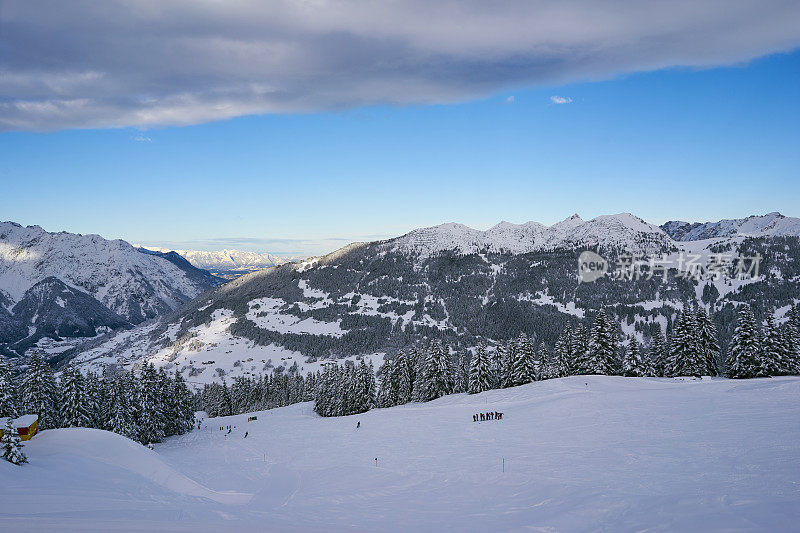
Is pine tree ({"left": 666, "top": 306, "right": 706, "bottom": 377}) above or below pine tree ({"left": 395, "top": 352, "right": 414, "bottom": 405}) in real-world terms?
above

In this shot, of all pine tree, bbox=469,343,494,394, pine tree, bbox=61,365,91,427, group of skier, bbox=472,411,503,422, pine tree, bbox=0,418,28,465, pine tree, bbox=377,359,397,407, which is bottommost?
pine tree, bbox=377,359,397,407

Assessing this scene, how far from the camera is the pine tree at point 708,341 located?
2084 inches

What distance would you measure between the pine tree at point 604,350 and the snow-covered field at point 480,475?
1709cm

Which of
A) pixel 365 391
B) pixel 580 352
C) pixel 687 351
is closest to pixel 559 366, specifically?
pixel 580 352

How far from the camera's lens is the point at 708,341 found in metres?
53.6

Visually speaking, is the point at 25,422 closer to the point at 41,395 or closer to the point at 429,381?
the point at 41,395

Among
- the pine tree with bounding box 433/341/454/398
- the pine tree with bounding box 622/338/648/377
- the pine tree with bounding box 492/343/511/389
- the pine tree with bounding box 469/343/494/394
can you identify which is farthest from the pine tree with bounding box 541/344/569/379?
the pine tree with bounding box 433/341/454/398

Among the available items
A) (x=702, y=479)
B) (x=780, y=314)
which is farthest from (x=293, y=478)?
(x=780, y=314)

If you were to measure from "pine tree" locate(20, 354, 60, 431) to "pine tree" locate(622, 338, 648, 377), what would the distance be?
69.6 metres

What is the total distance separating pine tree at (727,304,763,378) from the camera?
1938 inches

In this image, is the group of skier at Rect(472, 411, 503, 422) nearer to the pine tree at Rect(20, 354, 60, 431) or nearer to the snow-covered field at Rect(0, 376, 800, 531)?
the snow-covered field at Rect(0, 376, 800, 531)

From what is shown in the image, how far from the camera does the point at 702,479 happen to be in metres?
16.3

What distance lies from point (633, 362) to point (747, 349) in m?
12.6

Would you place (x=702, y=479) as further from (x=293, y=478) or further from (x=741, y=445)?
(x=293, y=478)
